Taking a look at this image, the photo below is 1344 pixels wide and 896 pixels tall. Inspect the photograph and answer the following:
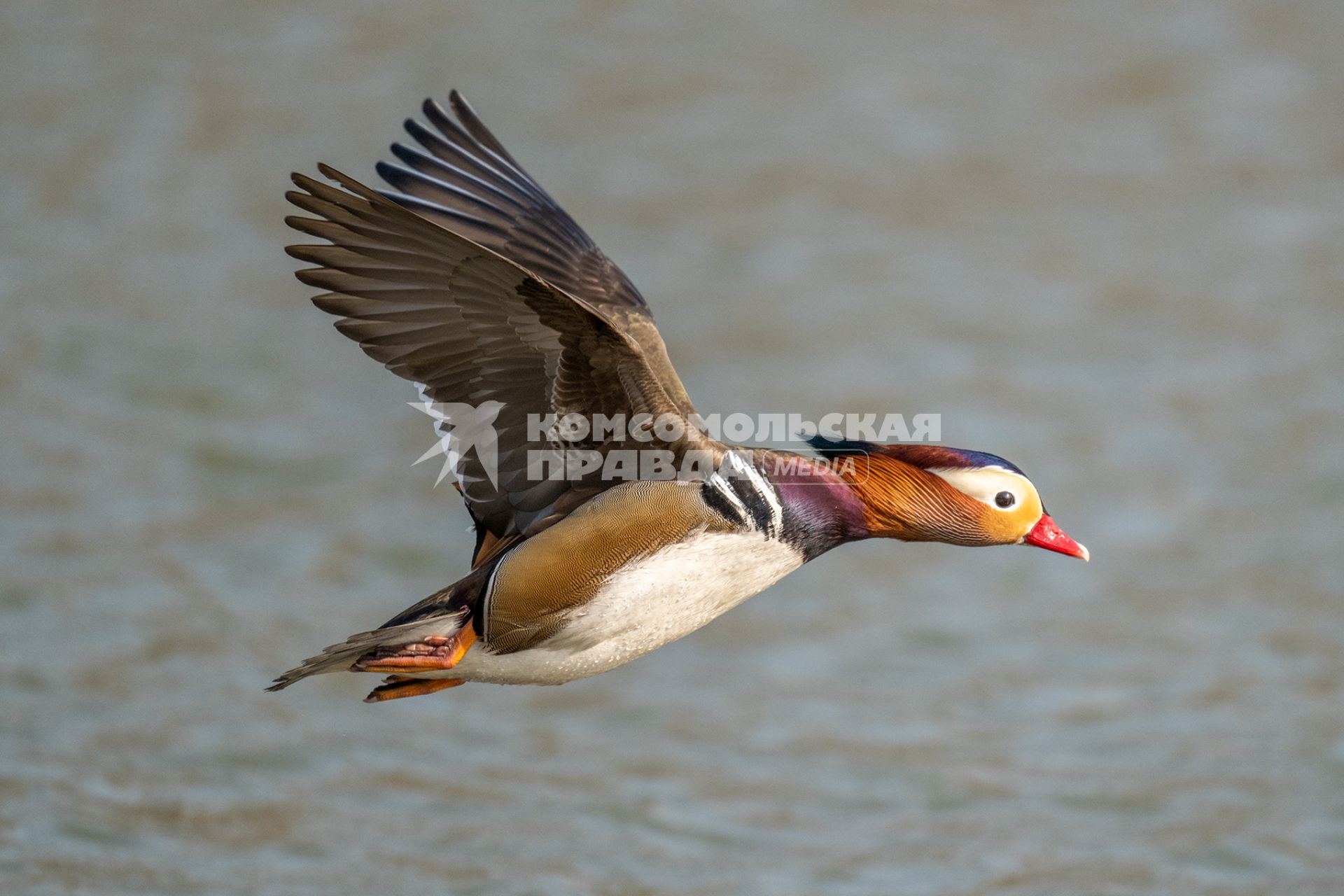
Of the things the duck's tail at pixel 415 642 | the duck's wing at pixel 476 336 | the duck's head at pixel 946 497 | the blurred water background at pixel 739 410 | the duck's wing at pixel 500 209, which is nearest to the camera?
the duck's wing at pixel 476 336

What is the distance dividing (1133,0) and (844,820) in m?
7.98

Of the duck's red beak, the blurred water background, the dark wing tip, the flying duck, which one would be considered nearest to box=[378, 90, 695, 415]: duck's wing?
the flying duck

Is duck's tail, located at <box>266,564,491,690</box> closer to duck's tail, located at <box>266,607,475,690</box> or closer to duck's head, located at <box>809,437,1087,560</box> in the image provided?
duck's tail, located at <box>266,607,475,690</box>

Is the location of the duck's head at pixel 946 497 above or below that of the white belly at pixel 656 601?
above

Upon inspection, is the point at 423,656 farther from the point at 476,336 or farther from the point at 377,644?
the point at 476,336

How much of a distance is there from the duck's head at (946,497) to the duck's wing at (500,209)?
73cm

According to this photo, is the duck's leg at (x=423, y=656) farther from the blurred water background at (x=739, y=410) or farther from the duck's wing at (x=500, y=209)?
the blurred water background at (x=739, y=410)

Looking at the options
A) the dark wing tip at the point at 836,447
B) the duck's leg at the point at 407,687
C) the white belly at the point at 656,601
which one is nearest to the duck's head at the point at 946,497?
the dark wing tip at the point at 836,447

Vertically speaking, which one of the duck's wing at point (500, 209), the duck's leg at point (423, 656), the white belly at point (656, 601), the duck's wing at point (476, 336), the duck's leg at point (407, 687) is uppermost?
the duck's wing at point (500, 209)

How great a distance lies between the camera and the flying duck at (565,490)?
177 inches

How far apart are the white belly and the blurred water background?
13.3ft

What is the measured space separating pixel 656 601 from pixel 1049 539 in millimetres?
1086

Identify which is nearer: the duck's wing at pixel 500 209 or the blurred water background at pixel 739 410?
the duck's wing at pixel 500 209

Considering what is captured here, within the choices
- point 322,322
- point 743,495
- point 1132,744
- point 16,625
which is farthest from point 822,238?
point 743,495
